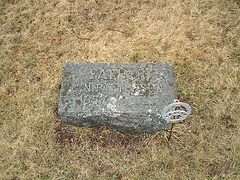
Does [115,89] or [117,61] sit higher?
[115,89]

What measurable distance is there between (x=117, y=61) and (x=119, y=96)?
115 cm

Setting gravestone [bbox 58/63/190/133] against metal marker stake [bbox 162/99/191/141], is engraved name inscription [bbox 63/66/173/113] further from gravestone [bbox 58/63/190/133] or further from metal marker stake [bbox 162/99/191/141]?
metal marker stake [bbox 162/99/191/141]

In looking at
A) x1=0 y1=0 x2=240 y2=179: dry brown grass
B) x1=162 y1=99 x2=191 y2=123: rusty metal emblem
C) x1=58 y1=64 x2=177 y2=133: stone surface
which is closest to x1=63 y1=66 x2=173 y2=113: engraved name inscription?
x1=58 y1=64 x2=177 y2=133: stone surface

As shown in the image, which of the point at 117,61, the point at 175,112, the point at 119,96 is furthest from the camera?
the point at 117,61

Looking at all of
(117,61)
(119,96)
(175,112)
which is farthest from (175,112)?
(117,61)

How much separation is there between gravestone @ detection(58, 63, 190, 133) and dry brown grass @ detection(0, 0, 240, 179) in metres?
0.33

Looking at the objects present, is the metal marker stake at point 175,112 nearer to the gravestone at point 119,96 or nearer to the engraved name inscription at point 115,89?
the gravestone at point 119,96

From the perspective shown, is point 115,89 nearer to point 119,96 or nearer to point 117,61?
point 119,96

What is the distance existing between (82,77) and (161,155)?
1553 mm

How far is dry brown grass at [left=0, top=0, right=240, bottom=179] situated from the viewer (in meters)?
2.50

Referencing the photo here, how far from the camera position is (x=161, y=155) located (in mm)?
2541

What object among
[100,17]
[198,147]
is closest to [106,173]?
[198,147]

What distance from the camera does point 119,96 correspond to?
2.46 metres

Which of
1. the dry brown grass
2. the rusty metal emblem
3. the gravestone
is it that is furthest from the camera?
the dry brown grass
